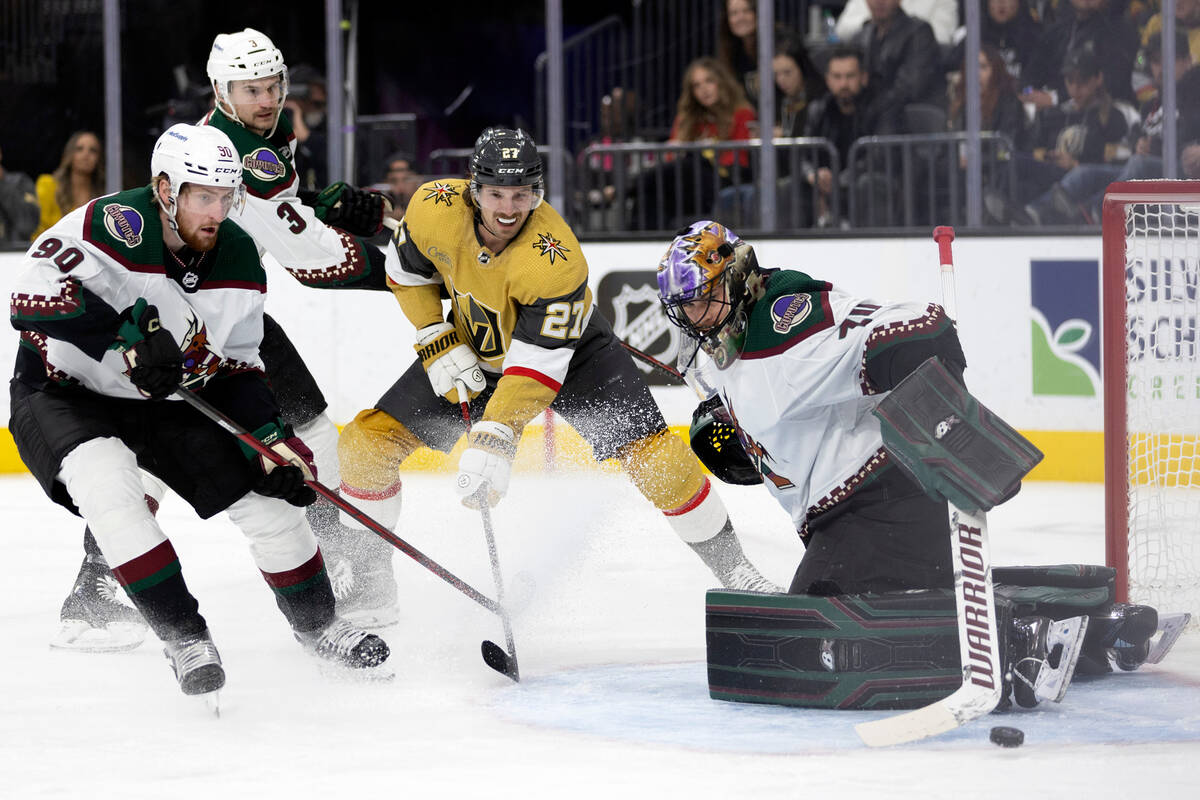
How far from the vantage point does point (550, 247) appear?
3174 millimetres

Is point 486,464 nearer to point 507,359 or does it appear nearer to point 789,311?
point 507,359

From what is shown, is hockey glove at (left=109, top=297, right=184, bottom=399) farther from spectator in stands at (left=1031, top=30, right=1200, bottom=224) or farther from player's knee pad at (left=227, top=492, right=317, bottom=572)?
spectator in stands at (left=1031, top=30, right=1200, bottom=224)

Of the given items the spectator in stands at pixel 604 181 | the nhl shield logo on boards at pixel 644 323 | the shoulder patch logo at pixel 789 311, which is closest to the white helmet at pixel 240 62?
the shoulder patch logo at pixel 789 311

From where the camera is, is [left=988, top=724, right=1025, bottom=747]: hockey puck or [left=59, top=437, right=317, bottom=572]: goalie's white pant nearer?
[left=988, top=724, right=1025, bottom=747]: hockey puck

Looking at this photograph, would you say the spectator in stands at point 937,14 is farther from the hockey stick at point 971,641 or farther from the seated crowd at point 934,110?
the hockey stick at point 971,641

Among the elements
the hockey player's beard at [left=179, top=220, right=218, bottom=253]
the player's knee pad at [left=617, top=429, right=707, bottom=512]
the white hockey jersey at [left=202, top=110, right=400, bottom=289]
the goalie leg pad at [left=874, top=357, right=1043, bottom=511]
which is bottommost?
the player's knee pad at [left=617, top=429, right=707, bottom=512]

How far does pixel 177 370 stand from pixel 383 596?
0.90 metres

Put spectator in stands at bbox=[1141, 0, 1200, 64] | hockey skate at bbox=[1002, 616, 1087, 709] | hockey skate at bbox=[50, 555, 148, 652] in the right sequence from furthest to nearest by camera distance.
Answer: spectator in stands at bbox=[1141, 0, 1200, 64] < hockey skate at bbox=[50, 555, 148, 652] < hockey skate at bbox=[1002, 616, 1087, 709]

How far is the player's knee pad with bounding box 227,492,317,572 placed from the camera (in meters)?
2.85

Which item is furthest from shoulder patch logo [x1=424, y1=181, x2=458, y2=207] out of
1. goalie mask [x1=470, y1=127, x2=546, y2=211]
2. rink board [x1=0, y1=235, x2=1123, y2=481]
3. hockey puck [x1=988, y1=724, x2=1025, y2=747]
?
rink board [x1=0, y1=235, x2=1123, y2=481]

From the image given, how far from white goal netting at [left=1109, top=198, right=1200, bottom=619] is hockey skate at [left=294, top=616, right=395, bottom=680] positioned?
1.45 meters

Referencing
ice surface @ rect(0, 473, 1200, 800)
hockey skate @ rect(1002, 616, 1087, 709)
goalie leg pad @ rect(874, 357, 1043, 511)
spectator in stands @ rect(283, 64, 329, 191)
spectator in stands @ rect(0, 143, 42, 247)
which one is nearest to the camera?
ice surface @ rect(0, 473, 1200, 800)

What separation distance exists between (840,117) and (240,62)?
276 cm

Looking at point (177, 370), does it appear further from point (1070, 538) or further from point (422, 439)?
point (1070, 538)
